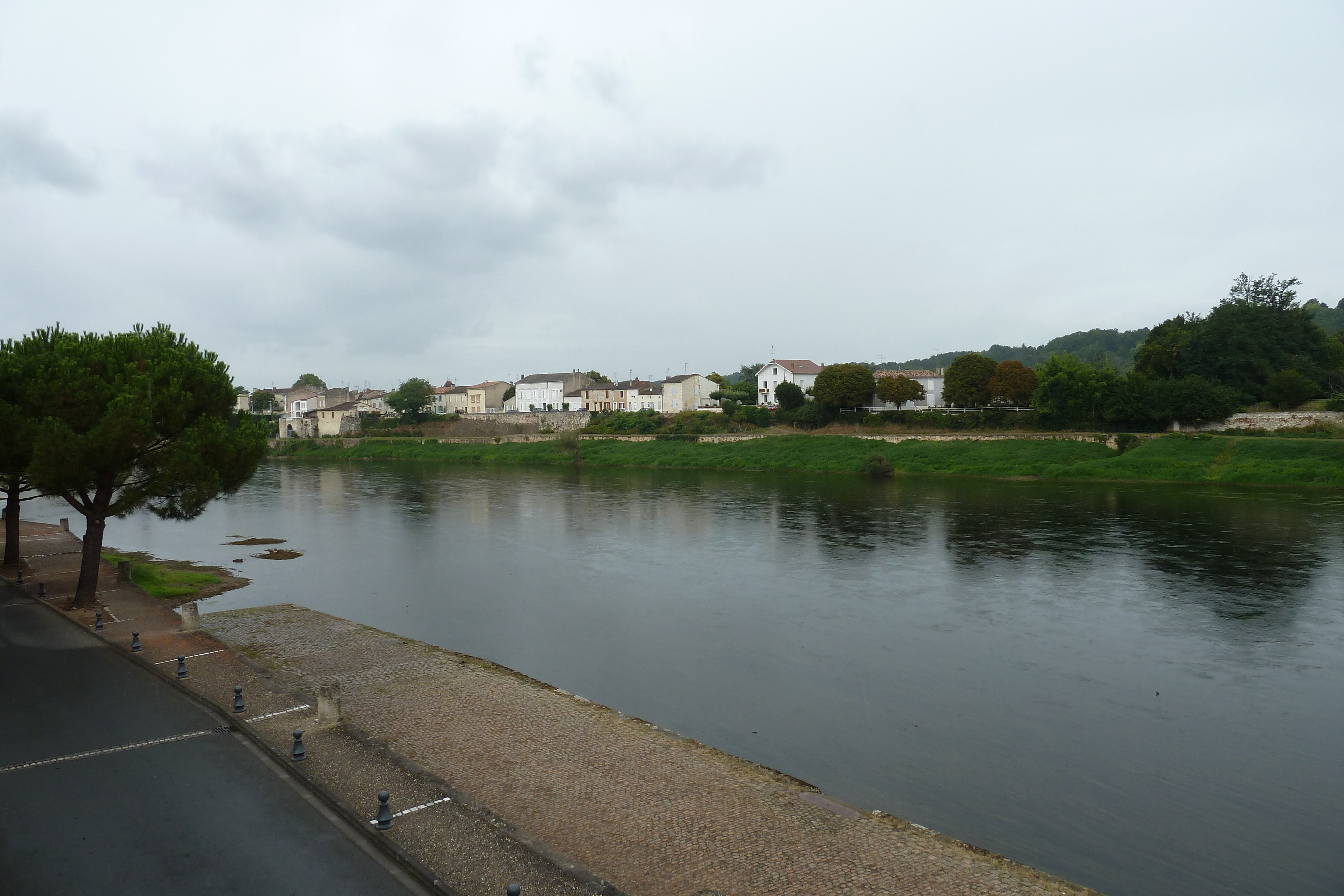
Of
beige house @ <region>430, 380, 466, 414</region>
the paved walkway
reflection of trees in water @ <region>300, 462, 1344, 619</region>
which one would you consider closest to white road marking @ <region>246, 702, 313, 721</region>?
the paved walkway

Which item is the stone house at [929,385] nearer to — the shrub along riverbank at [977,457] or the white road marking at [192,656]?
the shrub along riverbank at [977,457]

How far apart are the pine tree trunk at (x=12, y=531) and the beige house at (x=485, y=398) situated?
82106mm

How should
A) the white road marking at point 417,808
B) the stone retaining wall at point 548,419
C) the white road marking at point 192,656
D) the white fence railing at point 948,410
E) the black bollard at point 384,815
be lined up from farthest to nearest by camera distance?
1. the stone retaining wall at point 548,419
2. the white fence railing at point 948,410
3. the white road marking at point 192,656
4. the white road marking at point 417,808
5. the black bollard at point 384,815

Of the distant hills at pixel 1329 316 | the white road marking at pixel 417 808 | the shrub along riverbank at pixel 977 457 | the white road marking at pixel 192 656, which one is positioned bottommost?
the white road marking at pixel 417 808

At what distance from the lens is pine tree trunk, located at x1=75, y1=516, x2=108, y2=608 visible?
57.5ft

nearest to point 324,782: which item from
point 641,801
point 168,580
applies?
point 641,801

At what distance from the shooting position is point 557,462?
69.1m

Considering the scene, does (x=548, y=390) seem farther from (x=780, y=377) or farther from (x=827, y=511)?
(x=827, y=511)

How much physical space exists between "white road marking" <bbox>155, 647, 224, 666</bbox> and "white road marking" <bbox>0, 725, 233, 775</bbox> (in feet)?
9.58

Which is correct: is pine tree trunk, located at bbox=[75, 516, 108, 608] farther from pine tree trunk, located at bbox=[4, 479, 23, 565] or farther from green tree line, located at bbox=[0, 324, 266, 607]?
pine tree trunk, located at bbox=[4, 479, 23, 565]

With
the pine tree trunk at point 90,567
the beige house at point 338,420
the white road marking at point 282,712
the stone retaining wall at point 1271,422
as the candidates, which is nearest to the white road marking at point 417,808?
the white road marking at point 282,712

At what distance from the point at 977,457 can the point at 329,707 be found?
162ft

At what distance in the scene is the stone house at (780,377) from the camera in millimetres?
83000

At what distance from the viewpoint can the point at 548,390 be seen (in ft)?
338
